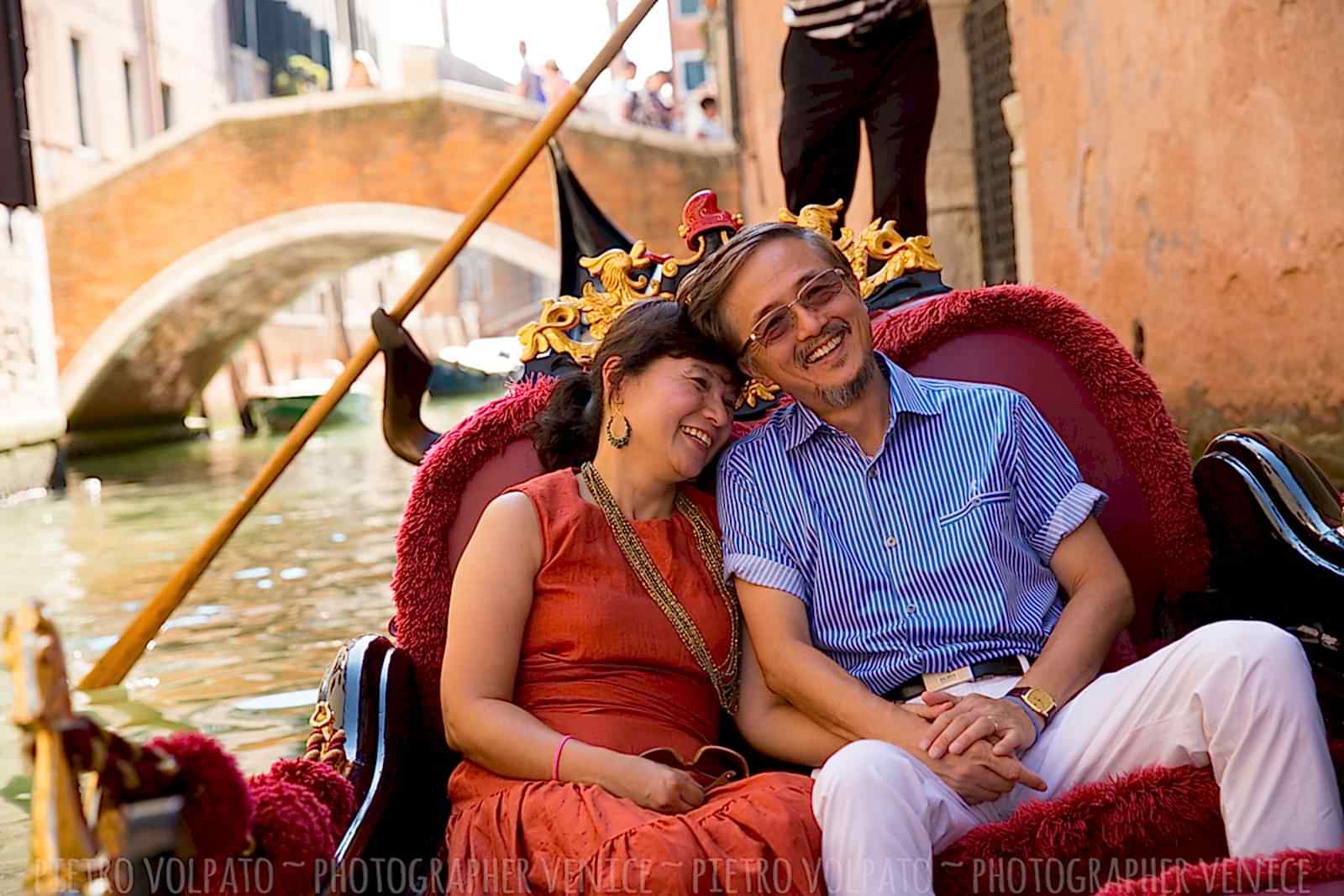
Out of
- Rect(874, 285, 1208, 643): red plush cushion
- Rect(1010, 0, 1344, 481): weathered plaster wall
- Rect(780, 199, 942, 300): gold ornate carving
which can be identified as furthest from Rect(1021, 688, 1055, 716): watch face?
Rect(1010, 0, 1344, 481): weathered plaster wall

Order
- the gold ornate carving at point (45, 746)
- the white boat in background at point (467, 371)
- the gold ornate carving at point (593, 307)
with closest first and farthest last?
the gold ornate carving at point (45, 746) → the gold ornate carving at point (593, 307) → the white boat in background at point (467, 371)

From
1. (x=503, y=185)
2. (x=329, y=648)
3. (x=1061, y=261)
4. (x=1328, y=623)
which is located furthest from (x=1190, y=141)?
(x=1328, y=623)

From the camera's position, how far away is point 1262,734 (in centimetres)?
119

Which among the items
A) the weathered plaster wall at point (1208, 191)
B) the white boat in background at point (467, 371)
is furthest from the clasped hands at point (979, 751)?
the white boat in background at point (467, 371)

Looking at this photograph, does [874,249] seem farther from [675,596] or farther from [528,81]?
[528,81]

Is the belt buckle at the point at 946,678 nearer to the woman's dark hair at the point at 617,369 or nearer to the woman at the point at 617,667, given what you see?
the woman at the point at 617,667

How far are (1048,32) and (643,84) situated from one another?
9142mm

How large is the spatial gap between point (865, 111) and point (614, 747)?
1.70m

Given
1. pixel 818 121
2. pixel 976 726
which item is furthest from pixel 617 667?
pixel 818 121

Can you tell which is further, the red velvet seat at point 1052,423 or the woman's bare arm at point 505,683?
the red velvet seat at point 1052,423

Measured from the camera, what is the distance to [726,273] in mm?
1464

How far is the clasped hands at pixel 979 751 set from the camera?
1276 mm

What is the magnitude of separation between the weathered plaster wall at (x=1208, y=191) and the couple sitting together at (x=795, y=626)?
2.07m

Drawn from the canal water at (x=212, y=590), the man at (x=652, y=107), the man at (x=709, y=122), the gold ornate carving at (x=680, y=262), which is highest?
the man at (x=652, y=107)
